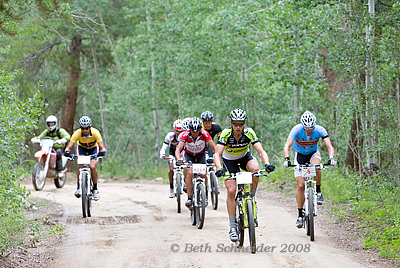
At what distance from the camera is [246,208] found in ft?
24.2

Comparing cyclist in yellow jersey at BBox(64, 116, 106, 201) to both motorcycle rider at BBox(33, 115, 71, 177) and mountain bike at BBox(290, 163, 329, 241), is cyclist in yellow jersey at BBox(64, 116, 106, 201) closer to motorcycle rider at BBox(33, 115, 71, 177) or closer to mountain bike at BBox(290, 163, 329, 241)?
motorcycle rider at BBox(33, 115, 71, 177)

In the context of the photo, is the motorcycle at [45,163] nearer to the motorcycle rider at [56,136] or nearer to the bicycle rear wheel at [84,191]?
the motorcycle rider at [56,136]

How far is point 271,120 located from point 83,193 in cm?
1373

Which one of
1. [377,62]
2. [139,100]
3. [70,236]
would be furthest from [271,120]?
[70,236]

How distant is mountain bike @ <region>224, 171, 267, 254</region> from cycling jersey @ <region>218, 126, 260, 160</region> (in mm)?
616

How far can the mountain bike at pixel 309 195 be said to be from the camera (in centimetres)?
830

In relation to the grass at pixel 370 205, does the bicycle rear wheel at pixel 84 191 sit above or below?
above

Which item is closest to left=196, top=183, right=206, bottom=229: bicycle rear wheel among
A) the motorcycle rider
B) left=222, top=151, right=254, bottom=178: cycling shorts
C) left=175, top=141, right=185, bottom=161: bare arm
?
left=175, top=141, right=185, bottom=161: bare arm

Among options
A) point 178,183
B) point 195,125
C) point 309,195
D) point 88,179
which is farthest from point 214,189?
point 309,195

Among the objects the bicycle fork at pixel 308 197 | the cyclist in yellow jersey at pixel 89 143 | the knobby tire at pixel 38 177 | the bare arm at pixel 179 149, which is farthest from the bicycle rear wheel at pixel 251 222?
the knobby tire at pixel 38 177

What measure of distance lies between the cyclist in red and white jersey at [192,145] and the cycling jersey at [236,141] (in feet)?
5.70

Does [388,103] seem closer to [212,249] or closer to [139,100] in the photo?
[212,249]

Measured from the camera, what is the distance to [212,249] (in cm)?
771

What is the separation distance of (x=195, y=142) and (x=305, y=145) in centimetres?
246
